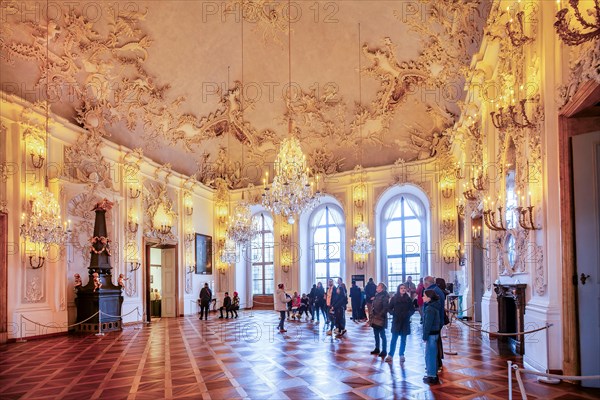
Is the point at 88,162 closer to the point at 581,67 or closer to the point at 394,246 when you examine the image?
the point at 394,246

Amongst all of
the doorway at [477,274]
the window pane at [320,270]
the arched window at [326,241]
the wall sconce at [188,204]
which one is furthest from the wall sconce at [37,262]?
the window pane at [320,270]

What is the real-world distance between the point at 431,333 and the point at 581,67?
378 centimetres

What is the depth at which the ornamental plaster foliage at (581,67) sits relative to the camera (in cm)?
523

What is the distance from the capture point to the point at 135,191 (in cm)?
1669

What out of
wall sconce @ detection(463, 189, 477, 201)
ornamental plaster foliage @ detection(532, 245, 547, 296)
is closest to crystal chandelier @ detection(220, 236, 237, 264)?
wall sconce @ detection(463, 189, 477, 201)

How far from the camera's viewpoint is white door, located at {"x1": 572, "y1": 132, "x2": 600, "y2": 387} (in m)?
5.98

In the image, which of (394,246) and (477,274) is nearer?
(477,274)

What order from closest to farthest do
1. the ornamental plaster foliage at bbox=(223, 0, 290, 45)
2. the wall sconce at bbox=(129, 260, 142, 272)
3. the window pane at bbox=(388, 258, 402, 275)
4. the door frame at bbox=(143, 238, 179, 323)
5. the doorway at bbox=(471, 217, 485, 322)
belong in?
the doorway at bbox=(471, 217, 485, 322), the ornamental plaster foliage at bbox=(223, 0, 290, 45), the wall sconce at bbox=(129, 260, 142, 272), the door frame at bbox=(143, 238, 179, 323), the window pane at bbox=(388, 258, 402, 275)

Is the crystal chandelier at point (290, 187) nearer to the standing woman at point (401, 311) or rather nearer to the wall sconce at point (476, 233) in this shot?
the standing woman at point (401, 311)

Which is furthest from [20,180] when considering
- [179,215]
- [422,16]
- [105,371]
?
[422,16]

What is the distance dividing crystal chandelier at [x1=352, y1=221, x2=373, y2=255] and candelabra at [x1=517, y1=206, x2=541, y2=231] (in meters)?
11.3

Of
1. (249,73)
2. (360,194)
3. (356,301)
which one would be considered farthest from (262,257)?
(249,73)

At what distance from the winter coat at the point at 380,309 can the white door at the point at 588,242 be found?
128 inches

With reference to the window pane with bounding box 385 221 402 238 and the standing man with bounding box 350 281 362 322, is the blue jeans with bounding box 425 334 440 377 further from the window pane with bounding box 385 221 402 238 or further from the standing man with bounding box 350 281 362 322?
the window pane with bounding box 385 221 402 238
